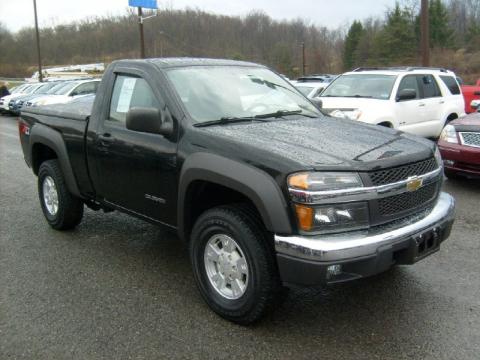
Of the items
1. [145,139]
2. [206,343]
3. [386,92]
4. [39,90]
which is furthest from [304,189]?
[39,90]

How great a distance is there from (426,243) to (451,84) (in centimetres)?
899

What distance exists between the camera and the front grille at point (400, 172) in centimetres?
308

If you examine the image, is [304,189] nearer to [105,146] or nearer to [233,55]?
[105,146]

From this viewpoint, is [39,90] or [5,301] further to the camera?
[39,90]

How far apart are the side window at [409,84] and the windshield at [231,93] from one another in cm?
528

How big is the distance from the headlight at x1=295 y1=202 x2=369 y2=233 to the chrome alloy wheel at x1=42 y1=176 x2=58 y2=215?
11.0 feet

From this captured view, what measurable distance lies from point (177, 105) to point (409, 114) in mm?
6744

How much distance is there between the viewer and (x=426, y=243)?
3.28 metres

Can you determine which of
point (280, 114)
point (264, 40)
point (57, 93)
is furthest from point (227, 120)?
point (264, 40)

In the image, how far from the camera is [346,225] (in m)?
2.99

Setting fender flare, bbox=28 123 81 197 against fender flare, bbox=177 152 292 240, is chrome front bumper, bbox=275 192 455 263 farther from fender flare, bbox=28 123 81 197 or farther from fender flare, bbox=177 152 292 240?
fender flare, bbox=28 123 81 197

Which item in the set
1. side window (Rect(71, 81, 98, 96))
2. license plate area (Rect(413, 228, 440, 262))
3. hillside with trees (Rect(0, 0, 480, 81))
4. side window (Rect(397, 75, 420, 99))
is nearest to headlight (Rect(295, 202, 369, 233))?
license plate area (Rect(413, 228, 440, 262))

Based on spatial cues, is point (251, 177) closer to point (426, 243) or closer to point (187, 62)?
point (426, 243)

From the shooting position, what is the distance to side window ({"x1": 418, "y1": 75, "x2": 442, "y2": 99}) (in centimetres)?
1012
